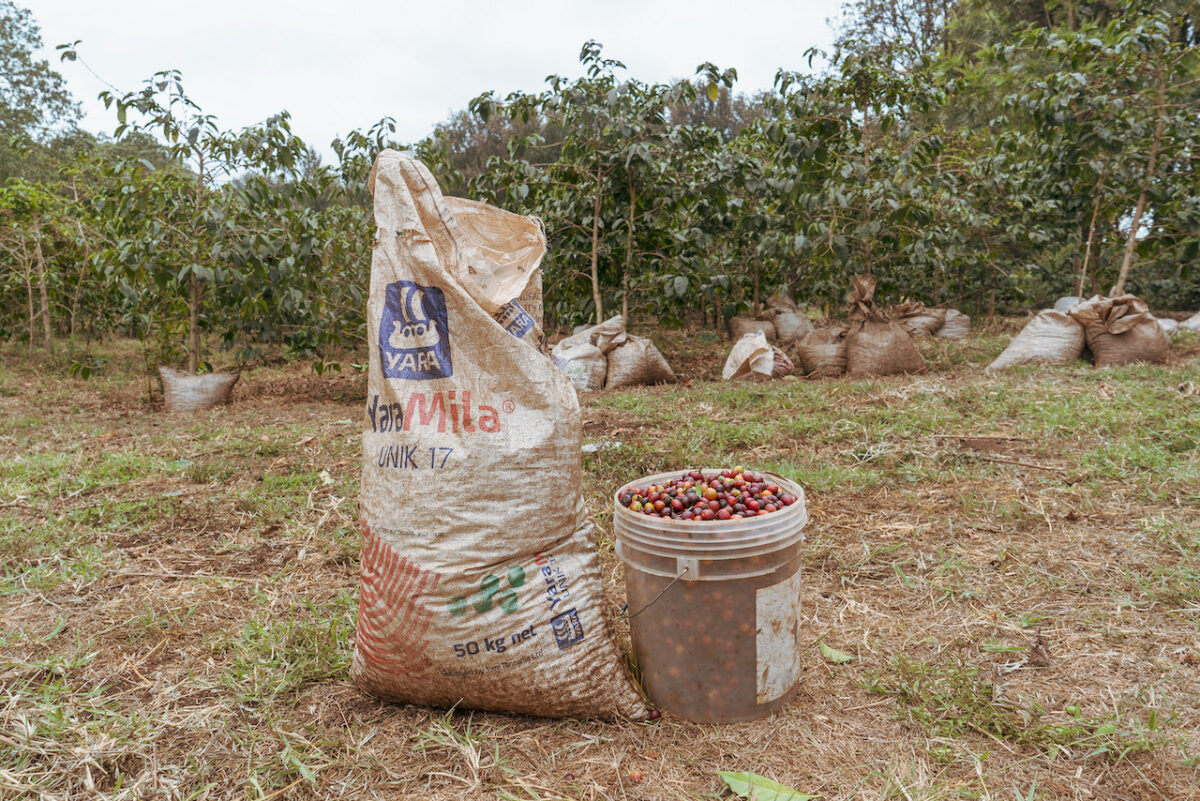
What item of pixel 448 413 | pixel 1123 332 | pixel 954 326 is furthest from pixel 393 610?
pixel 954 326

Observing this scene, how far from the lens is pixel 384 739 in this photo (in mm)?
1633

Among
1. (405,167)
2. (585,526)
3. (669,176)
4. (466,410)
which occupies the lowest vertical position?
(585,526)

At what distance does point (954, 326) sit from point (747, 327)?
336 cm

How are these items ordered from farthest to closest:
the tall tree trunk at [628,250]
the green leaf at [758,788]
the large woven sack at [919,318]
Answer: the large woven sack at [919,318] < the tall tree trunk at [628,250] < the green leaf at [758,788]

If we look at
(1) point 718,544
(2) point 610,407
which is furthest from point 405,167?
(2) point 610,407

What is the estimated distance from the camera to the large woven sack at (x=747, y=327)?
8.59m

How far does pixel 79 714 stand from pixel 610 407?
3.76 metres

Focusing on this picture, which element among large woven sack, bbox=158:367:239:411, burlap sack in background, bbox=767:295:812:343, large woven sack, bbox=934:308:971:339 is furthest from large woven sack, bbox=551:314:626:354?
large woven sack, bbox=934:308:971:339

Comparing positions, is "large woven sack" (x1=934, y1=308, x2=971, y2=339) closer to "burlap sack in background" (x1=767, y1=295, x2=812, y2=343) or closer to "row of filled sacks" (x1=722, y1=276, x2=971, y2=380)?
"burlap sack in background" (x1=767, y1=295, x2=812, y2=343)

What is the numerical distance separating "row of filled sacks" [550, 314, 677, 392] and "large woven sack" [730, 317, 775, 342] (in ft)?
7.82

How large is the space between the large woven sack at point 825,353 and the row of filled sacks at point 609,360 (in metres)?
1.19

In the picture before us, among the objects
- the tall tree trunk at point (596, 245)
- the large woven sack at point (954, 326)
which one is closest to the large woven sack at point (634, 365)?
the tall tree trunk at point (596, 245)

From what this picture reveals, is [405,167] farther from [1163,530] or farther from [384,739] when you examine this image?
[1163,530]

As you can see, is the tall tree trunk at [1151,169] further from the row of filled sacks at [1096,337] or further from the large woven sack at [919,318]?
the large woven sack at [919,318]
